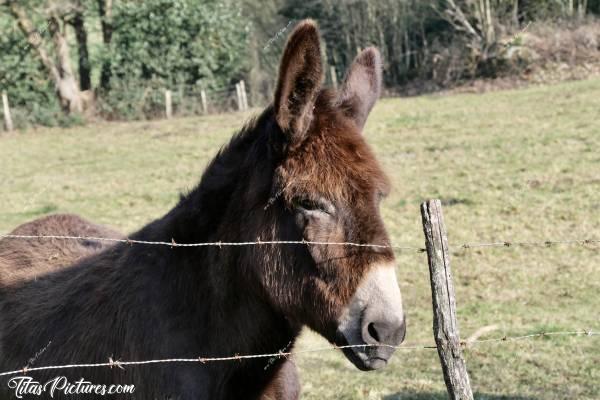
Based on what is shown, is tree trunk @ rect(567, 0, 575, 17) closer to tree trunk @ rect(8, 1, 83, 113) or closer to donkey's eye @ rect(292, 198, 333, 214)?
tree trunk @ rect(8, 1, 83, 113)

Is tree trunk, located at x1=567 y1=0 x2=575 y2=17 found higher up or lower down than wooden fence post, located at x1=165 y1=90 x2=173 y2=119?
higher up

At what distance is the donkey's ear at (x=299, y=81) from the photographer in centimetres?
329

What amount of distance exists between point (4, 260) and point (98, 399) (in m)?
1.70

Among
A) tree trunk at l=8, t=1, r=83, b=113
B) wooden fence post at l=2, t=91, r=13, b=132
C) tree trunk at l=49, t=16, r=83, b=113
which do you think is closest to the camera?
wooden fence post at l=2, t=91, r=13, b=132

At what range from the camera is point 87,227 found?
5.61 m

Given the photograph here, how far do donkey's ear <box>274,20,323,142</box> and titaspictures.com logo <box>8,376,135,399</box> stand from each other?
1481 millimetres

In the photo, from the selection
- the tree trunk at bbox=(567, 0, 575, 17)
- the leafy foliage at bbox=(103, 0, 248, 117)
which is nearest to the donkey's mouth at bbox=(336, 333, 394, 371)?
the leafy foliage at bbox=(103, 0, 248, 117)

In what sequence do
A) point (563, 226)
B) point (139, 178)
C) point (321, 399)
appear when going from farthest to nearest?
point (139, 178) → point (563, 226) → point (321, 399)

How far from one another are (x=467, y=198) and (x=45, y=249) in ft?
32.3

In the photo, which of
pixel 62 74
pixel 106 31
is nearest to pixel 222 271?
pixel 62 74

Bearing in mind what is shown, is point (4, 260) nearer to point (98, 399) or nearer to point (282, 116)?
point (98, 399)

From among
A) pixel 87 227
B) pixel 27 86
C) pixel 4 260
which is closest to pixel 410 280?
pixel 87 227

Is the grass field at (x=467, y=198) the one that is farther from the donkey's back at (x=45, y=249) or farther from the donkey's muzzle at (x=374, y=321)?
the donkey's back at (x=45, y=249)

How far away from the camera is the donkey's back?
485 centimetres
